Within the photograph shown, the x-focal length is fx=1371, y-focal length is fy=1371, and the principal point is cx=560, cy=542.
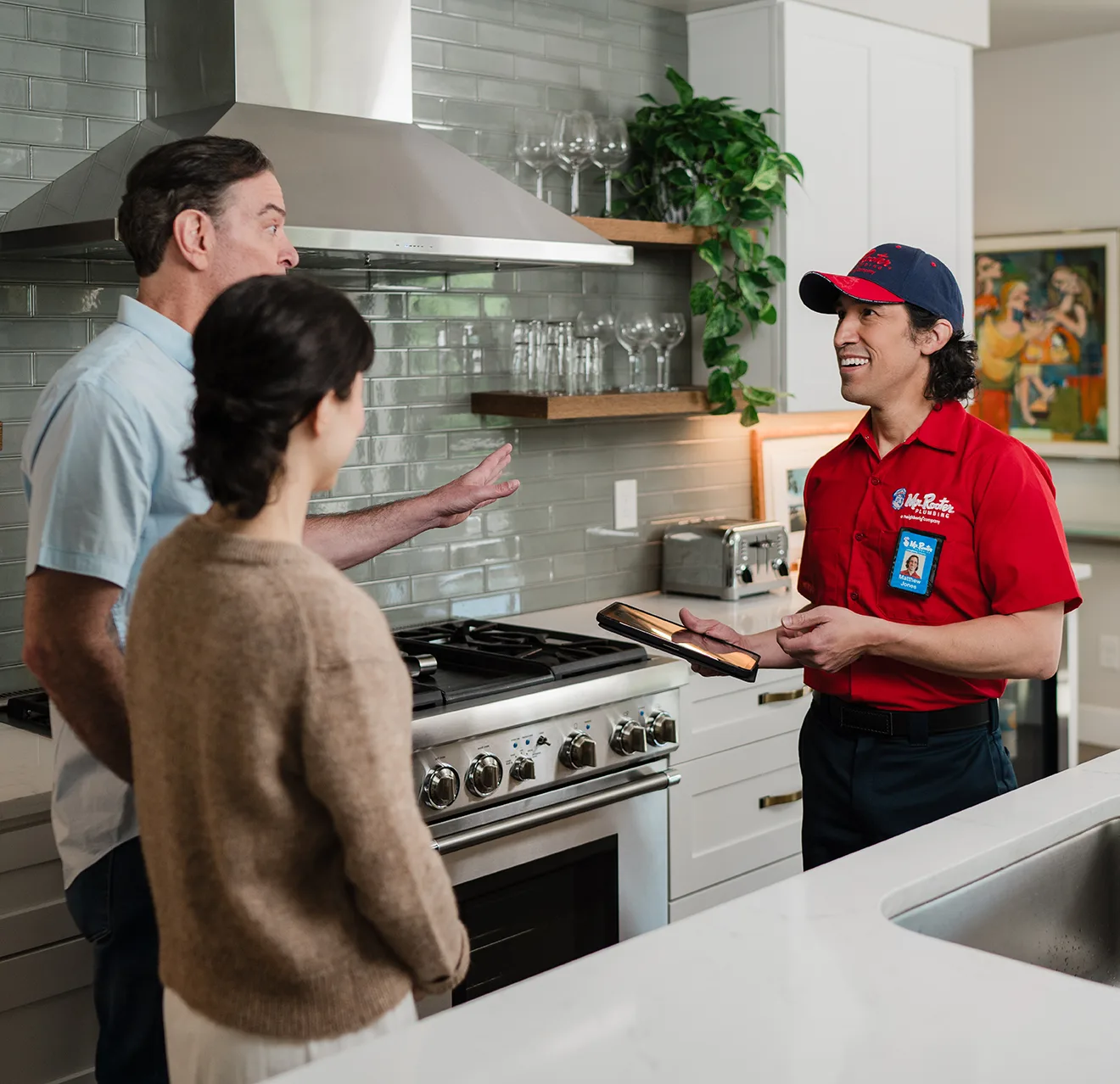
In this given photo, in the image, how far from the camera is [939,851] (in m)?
1.63

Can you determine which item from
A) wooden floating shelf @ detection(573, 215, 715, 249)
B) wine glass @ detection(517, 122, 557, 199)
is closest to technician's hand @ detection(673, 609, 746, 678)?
wooden floating shelf @ detection(573, 215, 715, 249)

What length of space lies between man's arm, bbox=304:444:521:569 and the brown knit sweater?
1093 mm

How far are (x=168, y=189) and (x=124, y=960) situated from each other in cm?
109

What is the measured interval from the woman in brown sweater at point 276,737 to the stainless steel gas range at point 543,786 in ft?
4.12

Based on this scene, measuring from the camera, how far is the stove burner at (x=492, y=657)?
277 cm

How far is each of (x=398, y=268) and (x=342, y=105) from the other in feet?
1.71

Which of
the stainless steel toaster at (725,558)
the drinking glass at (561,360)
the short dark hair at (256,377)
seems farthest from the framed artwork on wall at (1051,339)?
the short dark hair at (256,377)

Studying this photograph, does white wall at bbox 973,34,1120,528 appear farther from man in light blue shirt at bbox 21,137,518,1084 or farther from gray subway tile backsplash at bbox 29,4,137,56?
man in light blue shirt at bbox 21,137,518,1084

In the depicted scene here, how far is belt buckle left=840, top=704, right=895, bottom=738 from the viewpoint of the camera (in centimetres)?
226

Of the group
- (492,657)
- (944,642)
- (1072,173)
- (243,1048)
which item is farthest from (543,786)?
(1072,173)

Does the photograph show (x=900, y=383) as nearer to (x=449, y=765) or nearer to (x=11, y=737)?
(x=449, y=765)

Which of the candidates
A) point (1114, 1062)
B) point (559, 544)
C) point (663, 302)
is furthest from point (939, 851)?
point (663, 302)

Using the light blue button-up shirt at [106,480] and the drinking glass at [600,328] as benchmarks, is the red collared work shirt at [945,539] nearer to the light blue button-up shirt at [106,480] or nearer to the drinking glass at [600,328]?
the light blue button-up shirt at [106,480]

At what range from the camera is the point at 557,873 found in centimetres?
294
